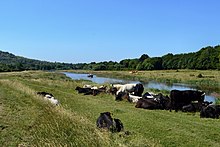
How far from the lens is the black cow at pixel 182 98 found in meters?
17.0

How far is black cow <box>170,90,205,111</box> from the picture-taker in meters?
17.0

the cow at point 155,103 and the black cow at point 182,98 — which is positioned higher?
the black cow at point 182,98

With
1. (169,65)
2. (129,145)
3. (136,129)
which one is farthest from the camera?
(169,65)

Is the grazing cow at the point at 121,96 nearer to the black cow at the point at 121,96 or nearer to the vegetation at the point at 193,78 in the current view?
the black cow at the point at 121,96

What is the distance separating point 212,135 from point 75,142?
16.8 feet

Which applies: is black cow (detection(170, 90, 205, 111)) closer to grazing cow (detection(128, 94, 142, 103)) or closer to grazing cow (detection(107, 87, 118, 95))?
grazing cow (detection(128, 94, 142, 103))

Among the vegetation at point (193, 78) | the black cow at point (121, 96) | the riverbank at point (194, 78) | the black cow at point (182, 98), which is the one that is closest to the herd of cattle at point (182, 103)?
the black cow at point (182, 98)

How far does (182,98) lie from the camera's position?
17641mm

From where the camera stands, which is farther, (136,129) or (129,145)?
(136,129)

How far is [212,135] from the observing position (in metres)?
10.4

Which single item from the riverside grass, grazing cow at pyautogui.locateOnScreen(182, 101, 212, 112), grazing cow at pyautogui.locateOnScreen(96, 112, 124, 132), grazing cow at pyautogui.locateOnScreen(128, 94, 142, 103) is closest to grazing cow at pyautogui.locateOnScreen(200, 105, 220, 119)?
the riverside grass

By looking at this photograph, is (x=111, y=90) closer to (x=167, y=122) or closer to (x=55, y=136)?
(x=167, y=122)

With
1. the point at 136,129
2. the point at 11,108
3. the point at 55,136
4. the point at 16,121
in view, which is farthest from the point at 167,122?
the point at 11,108

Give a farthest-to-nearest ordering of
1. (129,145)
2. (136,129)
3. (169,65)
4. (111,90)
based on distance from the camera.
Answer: (169,65)
(111,90)
(136,129)
(129,145)
